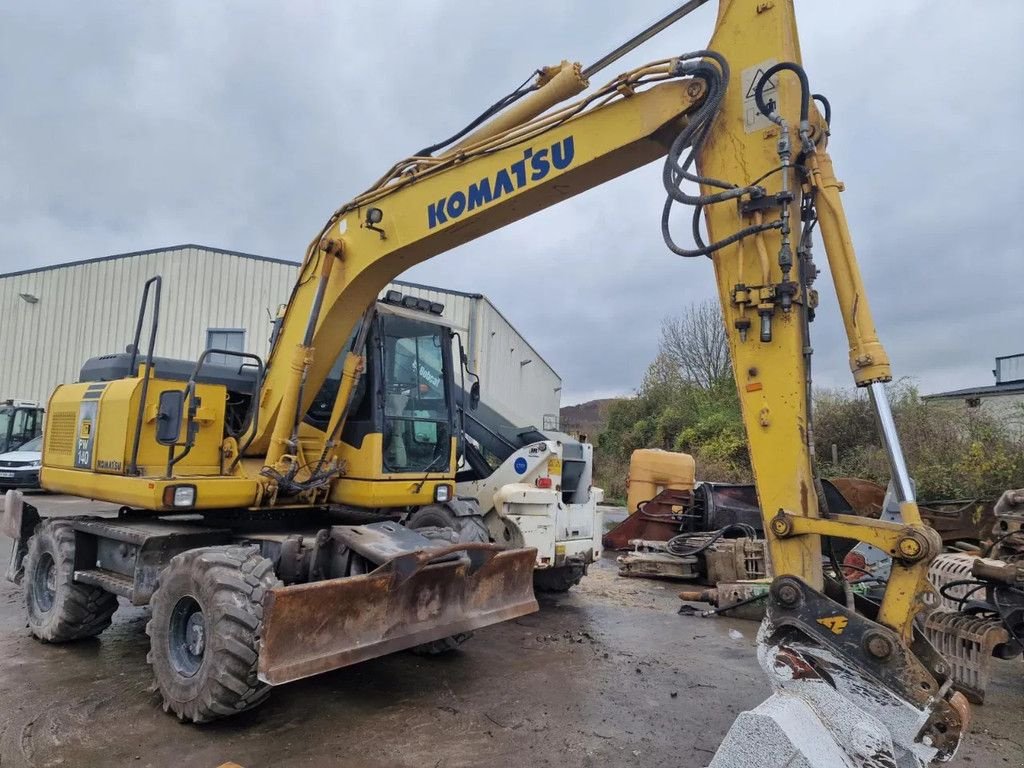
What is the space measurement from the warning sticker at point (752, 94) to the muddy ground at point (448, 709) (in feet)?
10.4

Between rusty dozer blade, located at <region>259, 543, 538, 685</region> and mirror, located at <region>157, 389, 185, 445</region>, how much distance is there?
164cm

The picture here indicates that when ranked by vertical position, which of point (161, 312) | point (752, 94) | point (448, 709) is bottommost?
point (448, 709)

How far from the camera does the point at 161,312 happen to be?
19562mm

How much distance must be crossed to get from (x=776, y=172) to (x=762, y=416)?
3.65 ft

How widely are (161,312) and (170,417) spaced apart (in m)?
16.7

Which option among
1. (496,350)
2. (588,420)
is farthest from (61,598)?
(588,420)

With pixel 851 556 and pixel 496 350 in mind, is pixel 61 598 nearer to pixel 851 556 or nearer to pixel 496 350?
pixel 851 556

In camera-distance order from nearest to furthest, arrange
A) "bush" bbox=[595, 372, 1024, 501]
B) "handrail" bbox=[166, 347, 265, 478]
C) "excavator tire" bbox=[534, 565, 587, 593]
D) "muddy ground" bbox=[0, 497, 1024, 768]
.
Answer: "muddy ground" bbox=[0, 497, 1024, 768] < "handrail" bbox=[166, 347, 265, 478] < "excavator tire" bbox=[534, 565, 587, 593] < "bush" bbox=[595, 372, 1024, 501]

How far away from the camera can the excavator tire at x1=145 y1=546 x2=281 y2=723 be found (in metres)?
3.78

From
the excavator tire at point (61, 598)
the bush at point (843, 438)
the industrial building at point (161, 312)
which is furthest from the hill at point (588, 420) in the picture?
the excavator tire at point (61, 598)

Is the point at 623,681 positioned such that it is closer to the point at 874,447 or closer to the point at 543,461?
the point at 543,461

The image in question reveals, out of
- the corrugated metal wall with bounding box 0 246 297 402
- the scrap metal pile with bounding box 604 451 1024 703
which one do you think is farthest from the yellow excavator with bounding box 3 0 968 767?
the corrugated metal wall with bounding box 0 246 297 402

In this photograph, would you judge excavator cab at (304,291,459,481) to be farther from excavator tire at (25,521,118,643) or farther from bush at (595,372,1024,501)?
bush at (595,372,1024,501)

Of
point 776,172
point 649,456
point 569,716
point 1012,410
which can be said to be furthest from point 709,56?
point 1012,410
